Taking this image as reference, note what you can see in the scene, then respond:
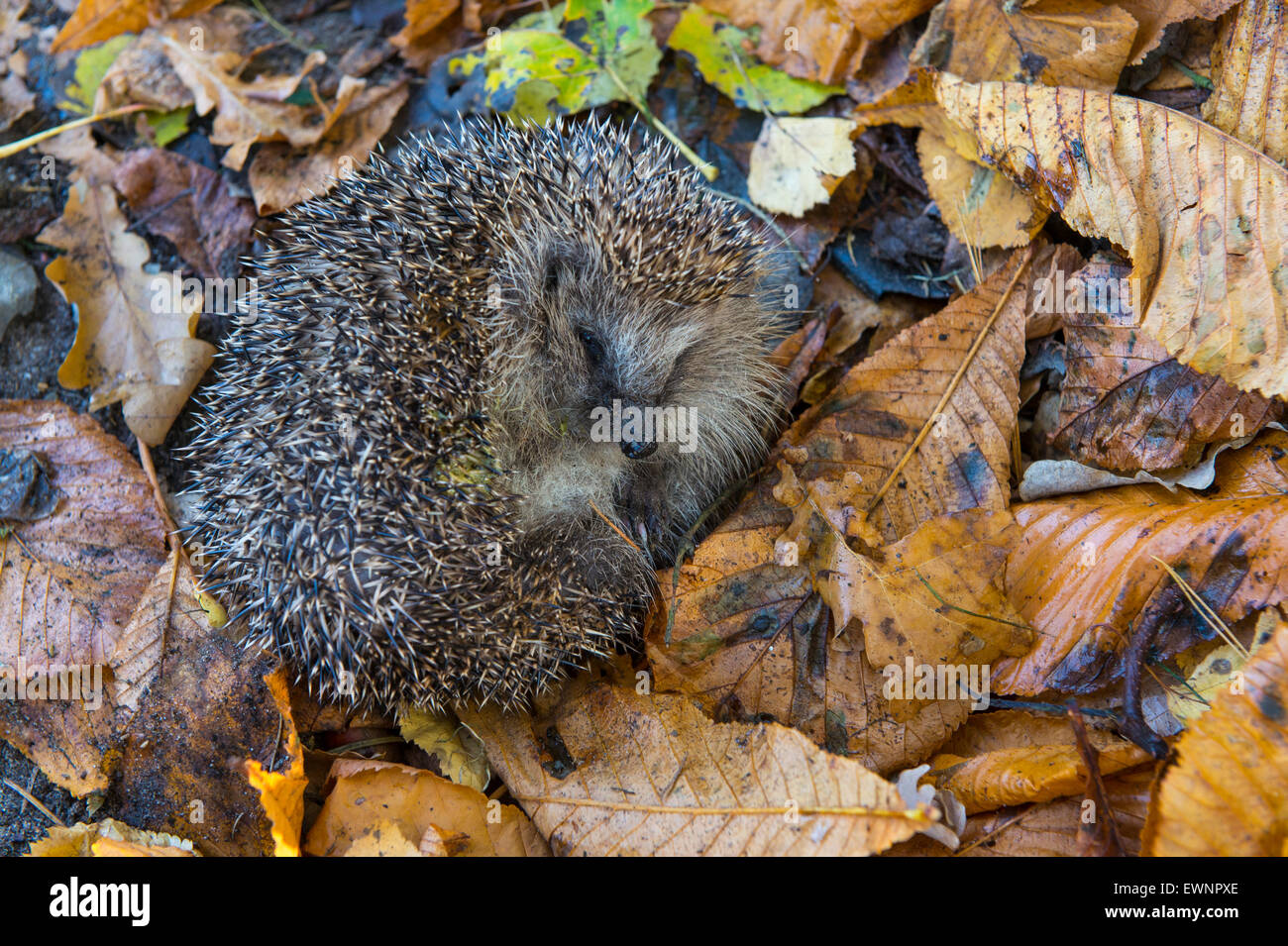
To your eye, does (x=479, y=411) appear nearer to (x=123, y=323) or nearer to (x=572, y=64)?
(x=123, y=323)

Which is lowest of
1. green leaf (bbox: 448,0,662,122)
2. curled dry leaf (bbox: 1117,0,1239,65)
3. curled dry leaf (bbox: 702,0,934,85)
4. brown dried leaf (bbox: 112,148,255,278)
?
brown dried leaf (bbox: 112,148,255,278)

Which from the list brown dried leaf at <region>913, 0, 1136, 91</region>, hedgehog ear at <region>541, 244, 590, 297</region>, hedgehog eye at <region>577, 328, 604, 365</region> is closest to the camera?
brown dried leaf at <region>913, 0, 1136, 91</region>

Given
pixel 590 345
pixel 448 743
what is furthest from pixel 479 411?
pixel 448 743

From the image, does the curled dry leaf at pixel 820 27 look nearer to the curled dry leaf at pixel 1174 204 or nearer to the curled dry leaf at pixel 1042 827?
the curled dry leaf at pixel 1174 204

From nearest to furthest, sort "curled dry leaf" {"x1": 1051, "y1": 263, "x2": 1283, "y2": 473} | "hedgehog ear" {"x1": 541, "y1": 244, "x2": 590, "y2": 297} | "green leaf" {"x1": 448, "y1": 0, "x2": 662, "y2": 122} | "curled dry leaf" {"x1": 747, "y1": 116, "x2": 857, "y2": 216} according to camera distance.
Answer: "curled dry leaf" {"x1": 1051, "y1": 263, "x2": 1283, "y2": 473}
"hedgehog ear" {"x1": 541, "y1": 244, "x2": 590, "y2": 297}
"curled dry leaf" {"x1": 747, "y1": 116, "x2": 857, "y2": 216}
"green leaf" {"x1": 448, "y1": 0, "x2": 662, "y2": 122}

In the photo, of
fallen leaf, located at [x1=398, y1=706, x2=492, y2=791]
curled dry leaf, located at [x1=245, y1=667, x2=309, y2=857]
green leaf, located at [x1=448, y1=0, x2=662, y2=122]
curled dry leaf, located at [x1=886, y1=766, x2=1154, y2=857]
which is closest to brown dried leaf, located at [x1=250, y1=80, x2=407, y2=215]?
green leaf, located at [x1=448, y1=0, x2=662, y2=122]

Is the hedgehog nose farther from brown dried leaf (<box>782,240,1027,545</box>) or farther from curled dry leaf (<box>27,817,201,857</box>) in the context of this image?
curled dry leaf (<box>27,817,201,857</box>)

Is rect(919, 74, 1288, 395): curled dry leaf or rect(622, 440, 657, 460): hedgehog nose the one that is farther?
rect(622, 440, 657, 460): hedgehog nose
